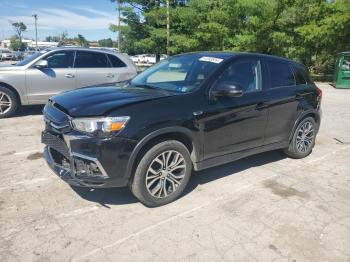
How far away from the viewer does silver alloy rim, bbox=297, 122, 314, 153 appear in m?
5.49

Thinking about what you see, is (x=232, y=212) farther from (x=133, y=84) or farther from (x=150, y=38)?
(x=150, y=38)

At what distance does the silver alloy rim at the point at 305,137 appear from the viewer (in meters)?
5.49

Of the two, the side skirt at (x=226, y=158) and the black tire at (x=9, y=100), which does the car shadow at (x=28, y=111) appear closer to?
the black tire at (x=9, y=100)

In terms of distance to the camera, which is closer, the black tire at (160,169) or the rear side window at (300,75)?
the black tire at (160,169)

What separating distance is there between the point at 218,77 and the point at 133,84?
123cm

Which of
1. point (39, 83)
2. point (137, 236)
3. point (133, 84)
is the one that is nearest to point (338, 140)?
point (133, 84)

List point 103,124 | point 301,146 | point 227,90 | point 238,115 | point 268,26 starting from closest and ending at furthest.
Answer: point 103,124
point 227,90
point 238,115
point 301,146
point 268,26

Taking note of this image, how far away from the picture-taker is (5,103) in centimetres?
767

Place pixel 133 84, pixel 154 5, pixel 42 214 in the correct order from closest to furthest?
1. pixel 42 214
2. pixel 133 84
3. pixel 154 5

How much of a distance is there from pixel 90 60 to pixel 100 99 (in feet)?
16.4

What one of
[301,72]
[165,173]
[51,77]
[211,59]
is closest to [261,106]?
[211,59]

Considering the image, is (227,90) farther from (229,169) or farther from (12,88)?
(12,88)

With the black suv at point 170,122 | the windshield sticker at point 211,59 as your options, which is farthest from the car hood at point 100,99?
the windshield sticker at point 211,59

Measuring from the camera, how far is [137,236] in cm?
318
